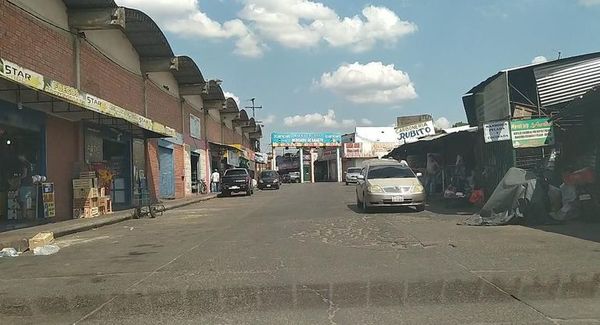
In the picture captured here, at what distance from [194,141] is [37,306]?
1386 inches

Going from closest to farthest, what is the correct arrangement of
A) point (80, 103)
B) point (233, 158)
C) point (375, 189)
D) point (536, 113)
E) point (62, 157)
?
point (80, 103)
point (536, 113)
point (375, 189)
point (62, 157)
point (233, 158)

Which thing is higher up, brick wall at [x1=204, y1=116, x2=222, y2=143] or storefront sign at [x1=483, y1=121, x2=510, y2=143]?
brick wall at [x1=204, y1=116, x2=222, y2=143]

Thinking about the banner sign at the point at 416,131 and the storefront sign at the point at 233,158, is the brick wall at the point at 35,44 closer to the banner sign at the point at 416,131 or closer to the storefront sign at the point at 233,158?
the banner sign at the point at 416,131

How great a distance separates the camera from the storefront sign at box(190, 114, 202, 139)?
41.1m

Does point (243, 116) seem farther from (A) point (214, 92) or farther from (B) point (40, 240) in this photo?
(B) point (40, 240)

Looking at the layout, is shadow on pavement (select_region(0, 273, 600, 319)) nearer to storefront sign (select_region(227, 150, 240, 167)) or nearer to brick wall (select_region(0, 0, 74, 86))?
brick wall (select_region(0, 0, 74, 86))

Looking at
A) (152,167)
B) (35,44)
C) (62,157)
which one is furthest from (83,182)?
(152,167)

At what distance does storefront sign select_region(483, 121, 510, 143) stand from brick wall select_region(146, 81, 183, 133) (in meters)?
18.8

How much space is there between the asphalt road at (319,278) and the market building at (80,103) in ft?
16.9

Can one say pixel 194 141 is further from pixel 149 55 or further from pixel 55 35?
pixel 55 35

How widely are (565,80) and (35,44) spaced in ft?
52.5

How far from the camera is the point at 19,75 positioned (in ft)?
42.6

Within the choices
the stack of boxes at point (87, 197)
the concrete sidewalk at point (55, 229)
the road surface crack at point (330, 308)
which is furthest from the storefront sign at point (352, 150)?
the road surface crack at point (330, 308)

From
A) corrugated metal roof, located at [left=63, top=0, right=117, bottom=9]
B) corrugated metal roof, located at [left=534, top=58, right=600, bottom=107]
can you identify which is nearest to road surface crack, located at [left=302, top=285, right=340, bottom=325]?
corrugated metal roof, located at [left=534, top=58, right=600, bottom=107]
